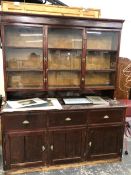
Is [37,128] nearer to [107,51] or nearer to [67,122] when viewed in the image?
[67,122]

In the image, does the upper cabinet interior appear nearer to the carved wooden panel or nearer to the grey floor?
the carved wooden panel

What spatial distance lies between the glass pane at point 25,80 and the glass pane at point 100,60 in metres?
0.66

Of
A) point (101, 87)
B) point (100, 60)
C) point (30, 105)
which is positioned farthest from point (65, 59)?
point (30, 105)

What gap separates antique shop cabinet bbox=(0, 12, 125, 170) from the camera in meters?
2.06

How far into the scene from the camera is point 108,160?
2385 mm

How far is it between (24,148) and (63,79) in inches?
38.6

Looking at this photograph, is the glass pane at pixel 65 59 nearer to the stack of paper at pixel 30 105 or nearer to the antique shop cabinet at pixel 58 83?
the antique shop cabinet at pixel 58 83

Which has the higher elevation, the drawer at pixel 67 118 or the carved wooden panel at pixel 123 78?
the carved wooden panel at pixel 123 78

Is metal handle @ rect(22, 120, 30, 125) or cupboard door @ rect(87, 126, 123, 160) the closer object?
metal handle @ rect(22, 120, 30, 125)

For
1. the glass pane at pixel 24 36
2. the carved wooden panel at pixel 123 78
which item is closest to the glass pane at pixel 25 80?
the glass pane at pixel 24 36

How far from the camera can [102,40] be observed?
2.41 metres

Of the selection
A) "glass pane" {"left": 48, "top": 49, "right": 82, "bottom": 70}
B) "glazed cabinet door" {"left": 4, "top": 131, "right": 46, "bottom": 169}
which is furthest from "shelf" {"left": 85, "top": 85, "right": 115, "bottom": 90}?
"glazed cabinet door" {"left": 4, "top": 131, "right": 46, "bottom": 169}

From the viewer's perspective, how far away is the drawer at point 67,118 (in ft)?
6.90

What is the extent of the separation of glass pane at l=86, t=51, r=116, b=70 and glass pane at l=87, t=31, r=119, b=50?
8cm
